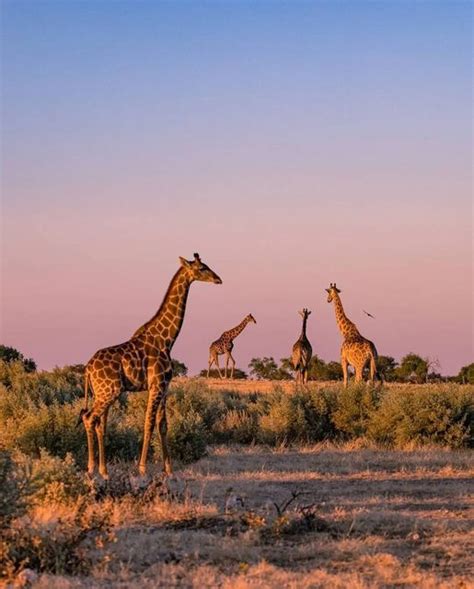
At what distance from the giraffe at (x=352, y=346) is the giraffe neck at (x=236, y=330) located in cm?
1056

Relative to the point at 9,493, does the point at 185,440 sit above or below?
above

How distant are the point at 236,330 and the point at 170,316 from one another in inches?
1010

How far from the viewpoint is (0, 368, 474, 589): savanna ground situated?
28.1ft

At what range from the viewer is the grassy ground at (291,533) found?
8453 millimetres

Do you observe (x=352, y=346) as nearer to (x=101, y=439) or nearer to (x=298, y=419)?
(x=298, y=419)

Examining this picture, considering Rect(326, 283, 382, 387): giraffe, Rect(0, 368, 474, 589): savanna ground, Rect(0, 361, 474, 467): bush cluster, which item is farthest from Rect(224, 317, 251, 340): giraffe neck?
Rect(0, 368, 474, 589): savanna ground

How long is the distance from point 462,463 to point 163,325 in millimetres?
5520

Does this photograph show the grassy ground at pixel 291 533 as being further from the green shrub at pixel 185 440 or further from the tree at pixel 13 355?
the tree at pixel 13 355

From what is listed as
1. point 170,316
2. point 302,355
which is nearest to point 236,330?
point 302,355

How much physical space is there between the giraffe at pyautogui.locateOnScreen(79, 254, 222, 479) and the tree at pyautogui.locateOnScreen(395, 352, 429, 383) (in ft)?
100

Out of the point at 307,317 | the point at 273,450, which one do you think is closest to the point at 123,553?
the point at 273,450

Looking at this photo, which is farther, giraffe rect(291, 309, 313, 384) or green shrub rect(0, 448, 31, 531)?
giraffe rect(291, 309, 313, 384)

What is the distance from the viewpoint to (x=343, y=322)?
89.2 feet

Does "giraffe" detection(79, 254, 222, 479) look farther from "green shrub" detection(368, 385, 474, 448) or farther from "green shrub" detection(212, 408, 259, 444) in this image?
"green shrub" detection(368, 385, 474, 448)
